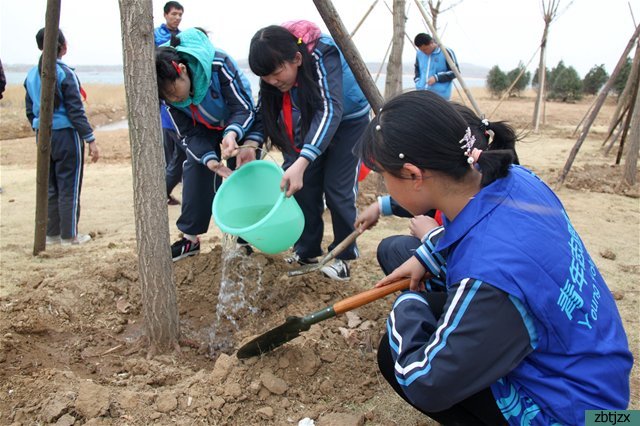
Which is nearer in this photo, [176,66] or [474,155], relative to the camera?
[474,155]

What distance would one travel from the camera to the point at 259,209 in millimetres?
2791

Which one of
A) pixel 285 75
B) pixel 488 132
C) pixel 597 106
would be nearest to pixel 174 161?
pixel 285 75

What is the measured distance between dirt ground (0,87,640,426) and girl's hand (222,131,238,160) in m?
0.65

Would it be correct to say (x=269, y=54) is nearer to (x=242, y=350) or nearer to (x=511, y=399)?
(x=242, y=350)

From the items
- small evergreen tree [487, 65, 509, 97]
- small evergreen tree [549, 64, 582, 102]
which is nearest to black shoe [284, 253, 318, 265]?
small evergreen tree [549, 64, 582, 102]

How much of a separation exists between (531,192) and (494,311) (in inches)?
14.4

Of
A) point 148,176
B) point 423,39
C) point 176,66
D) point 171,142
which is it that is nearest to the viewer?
point 148,176

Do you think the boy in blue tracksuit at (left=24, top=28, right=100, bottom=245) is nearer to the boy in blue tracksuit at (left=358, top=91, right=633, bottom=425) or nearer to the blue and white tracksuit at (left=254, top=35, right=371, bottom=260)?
the blue and white tracksuit at (left=254, top=35, right=371, bottom=260)

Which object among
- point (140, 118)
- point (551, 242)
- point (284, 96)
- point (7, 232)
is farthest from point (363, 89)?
point (7, 232)

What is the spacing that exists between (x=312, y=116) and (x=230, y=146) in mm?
438

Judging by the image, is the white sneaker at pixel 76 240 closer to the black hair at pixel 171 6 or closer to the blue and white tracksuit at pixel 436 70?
the black hair at pixel 171 6

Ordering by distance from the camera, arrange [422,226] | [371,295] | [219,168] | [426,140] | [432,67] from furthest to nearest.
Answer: [432,67], [219,168], [422,226], [371,295], [426,140]

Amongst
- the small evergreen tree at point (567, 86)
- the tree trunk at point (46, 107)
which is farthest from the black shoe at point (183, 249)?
the small evergreen tree at point (567, 86)

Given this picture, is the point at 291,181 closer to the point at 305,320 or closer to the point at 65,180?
the point at 305,320
